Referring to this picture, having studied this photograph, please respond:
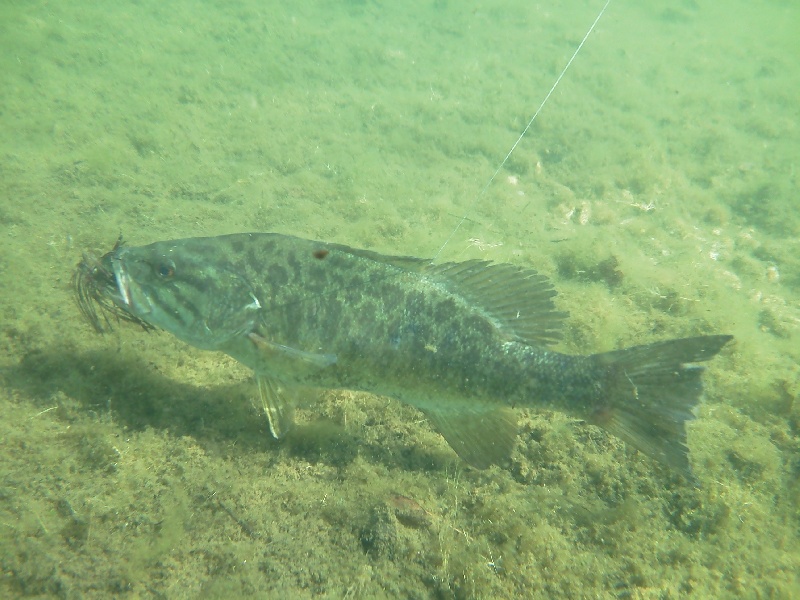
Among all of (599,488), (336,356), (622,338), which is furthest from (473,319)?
(622,338)

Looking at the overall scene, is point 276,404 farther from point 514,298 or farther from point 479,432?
point 514,298

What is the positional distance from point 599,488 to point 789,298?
6.19 m

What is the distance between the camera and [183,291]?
3.20 m

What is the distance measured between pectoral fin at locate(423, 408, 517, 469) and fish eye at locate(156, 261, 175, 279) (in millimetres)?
2164

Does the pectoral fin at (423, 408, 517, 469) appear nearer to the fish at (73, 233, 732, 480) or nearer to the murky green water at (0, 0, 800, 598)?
the fish at (73, 233, 732, 480)

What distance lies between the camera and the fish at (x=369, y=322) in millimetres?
3008

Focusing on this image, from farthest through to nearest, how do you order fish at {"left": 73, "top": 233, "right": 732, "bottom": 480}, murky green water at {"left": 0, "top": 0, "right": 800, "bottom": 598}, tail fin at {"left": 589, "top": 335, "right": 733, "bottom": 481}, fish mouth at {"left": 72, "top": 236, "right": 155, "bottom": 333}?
fish mouth at {"left": 72, "top": 236, "right": 155, "bottom": 333}
fish at {"left": 73, "top": 233, "right": 732, "bottom": 480}
murky green water at {"left": 0, "top": 0, "right": 800, "bottom": 598}
tail fin at {"left": 589, "top": 335, "right": 733, "bottom": 481}

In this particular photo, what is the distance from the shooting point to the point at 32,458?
298 cm

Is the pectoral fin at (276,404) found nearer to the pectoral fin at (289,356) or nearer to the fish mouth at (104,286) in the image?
the pectoral fin at (289,356)

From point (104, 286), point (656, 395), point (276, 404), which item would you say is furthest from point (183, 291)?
point (656, 395)

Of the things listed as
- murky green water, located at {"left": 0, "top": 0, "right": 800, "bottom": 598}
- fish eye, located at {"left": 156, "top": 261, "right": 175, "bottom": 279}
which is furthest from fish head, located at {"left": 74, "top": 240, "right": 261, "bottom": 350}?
murky green water, located at {"left": 0, "top": 0, "right": 800, "bottom": 598}

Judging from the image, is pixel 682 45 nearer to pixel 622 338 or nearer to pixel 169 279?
pixel 622 338

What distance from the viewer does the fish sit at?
3008 millimetres

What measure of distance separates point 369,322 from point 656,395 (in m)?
1.91
